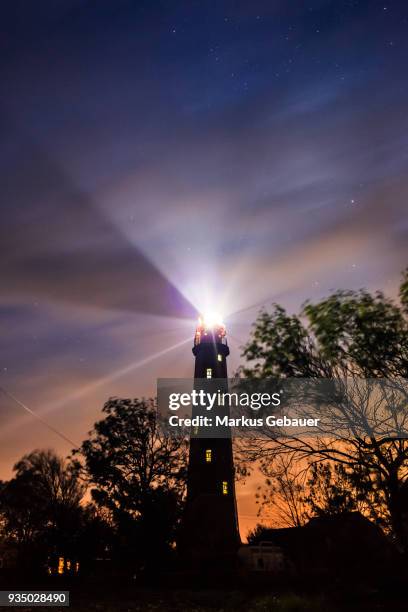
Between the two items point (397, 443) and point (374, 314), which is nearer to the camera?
point (374, 314)

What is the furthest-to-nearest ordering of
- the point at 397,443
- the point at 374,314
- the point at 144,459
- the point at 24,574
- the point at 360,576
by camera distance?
the point at 144,459
the point at 24,574
the point at 360,576
the point at 397,443
the point at 374,314

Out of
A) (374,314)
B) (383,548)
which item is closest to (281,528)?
(383,548)

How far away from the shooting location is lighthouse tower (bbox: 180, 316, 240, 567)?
1427 inches

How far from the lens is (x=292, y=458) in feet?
56.9

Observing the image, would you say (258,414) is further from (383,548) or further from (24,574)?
(383,548)

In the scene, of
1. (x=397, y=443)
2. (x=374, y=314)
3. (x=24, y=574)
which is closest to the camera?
(x=374, y=314)

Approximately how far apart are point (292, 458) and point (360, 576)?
29.7ft

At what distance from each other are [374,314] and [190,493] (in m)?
30.5

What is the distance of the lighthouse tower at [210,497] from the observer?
36250mm

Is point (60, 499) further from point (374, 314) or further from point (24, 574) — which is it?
point (374, 314)

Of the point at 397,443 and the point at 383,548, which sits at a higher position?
the point at 397,443

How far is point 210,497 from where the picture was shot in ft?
128

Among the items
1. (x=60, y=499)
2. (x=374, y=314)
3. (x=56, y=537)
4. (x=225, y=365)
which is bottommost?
(x=56, y=537)

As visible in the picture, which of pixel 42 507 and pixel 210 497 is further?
pixel 42 507
